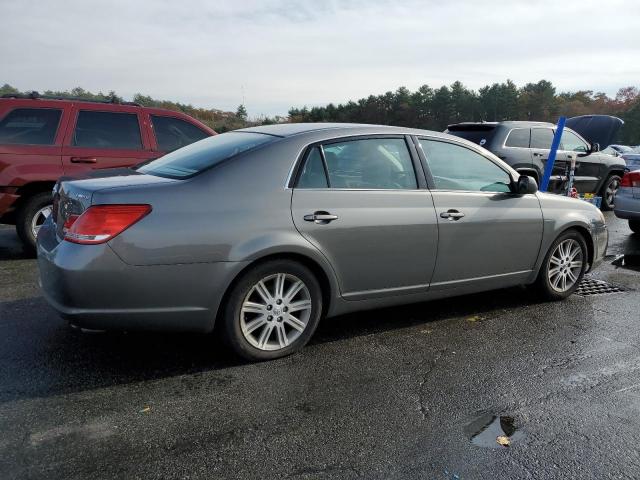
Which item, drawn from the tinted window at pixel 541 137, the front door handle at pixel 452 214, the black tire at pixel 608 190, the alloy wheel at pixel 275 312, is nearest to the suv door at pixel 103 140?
the alloy wheel at pixel 275 312

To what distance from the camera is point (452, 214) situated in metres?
4.33

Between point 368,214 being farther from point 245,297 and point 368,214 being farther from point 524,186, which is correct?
point 524,186

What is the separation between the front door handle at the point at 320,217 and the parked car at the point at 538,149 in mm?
7181

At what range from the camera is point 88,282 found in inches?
124

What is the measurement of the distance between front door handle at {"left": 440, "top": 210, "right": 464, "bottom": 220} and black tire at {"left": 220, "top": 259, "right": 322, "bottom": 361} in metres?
1.19

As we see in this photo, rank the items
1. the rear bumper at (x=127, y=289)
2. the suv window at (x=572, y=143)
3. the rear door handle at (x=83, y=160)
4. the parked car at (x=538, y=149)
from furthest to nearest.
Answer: the suv window at (x=572, y=143)
the parked car at (x=538, y=149)
the rear door handle at (x=83, y=160)
the rear bumper at (x=127, y=289)

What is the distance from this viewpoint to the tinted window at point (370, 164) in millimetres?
3945

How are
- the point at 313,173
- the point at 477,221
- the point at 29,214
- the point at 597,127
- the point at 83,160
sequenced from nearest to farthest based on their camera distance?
the point at 313,173 < the point at 477,221 < the point at 29,214 < the point at 83,160 < the point at 597,127

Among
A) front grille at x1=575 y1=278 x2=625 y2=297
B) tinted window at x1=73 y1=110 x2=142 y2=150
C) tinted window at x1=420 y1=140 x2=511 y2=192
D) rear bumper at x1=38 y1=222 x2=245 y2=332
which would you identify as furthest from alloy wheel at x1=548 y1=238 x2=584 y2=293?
tinted window at x1=73 y1=110 x2=142 y2=150

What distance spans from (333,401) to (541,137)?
914 centimetres

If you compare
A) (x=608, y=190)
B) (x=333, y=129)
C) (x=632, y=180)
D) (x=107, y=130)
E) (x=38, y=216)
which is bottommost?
(x=608, y=190)

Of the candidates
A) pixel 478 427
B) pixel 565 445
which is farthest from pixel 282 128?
pixel 565 445

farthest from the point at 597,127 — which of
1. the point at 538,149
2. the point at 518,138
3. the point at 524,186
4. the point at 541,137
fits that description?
the point at 524,186

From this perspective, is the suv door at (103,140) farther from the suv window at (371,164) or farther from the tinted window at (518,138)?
the tinted window at (518,138)
